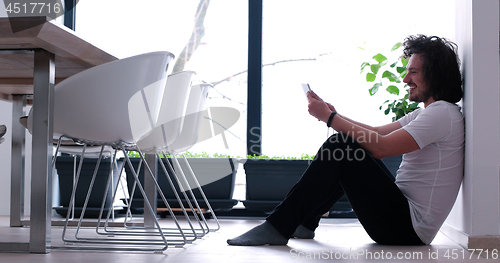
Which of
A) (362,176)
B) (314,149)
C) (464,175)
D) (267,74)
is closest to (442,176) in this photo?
(464,175)

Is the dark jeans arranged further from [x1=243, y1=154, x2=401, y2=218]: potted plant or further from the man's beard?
[x1=243, y1=154, x2=401, y2=218]: potted plant

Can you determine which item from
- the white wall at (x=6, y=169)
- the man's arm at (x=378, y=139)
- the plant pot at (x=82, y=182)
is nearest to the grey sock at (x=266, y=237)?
the man's arm at (x=378, y=139)

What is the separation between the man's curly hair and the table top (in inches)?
50.1

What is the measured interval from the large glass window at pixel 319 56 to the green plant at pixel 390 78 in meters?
0.19

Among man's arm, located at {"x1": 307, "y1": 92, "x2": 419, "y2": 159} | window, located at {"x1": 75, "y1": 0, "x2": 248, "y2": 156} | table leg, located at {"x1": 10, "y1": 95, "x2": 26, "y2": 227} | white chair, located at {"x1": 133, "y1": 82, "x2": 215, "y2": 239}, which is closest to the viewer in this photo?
man's arm, located at {"x1": 307, "y1": 92, "x2": 419, "y2": 159}

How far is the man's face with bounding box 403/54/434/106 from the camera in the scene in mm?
1858

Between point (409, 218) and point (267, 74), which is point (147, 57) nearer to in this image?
point (409, 218)

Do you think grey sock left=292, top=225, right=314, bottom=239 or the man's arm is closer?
the man's arm

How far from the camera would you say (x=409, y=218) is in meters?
1.73

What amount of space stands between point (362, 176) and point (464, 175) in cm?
44

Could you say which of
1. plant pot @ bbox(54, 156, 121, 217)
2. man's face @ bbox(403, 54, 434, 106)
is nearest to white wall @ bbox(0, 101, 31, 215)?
plant pot @ bbox(54, 156, 121, 217)

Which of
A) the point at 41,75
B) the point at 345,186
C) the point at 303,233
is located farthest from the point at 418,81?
the point at 41,75

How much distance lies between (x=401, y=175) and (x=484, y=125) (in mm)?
362

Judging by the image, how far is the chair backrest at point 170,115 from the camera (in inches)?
79.7
